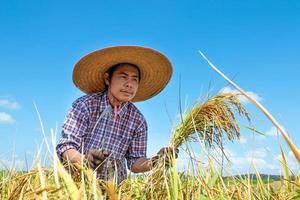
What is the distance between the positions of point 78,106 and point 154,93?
0.80m

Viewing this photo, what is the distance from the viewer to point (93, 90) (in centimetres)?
369

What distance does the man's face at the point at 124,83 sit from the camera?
321 cm

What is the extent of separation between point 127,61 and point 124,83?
0.90 ft

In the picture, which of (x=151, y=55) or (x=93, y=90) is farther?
(x=93, y=90)

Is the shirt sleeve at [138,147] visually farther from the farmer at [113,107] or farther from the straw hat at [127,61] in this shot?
the straw hat at [127,61]

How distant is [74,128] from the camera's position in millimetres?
3180

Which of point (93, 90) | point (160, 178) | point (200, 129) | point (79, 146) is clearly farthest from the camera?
point (93, 90)

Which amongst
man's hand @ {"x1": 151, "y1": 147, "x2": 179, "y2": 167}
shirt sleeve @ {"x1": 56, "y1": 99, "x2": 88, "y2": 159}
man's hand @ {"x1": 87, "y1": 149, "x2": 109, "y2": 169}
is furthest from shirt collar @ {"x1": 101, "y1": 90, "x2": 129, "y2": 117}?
man's hand @ {"x1": 151, "y1": 147, "x2": 179, "y2": 167}

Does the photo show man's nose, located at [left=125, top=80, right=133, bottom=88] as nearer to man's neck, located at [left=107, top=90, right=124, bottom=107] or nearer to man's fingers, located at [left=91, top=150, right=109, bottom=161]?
man's neck, located at [left=107, top=90, right=124, bottom=107]

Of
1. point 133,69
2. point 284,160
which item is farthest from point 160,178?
point 133,69

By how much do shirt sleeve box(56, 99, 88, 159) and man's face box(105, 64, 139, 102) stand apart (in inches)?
9.5

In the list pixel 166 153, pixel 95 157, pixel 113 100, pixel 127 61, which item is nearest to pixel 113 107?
pixel 113 100

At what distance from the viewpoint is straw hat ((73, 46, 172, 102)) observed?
11.1 ft

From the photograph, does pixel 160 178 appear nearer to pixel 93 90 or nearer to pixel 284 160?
pixel 284 160
